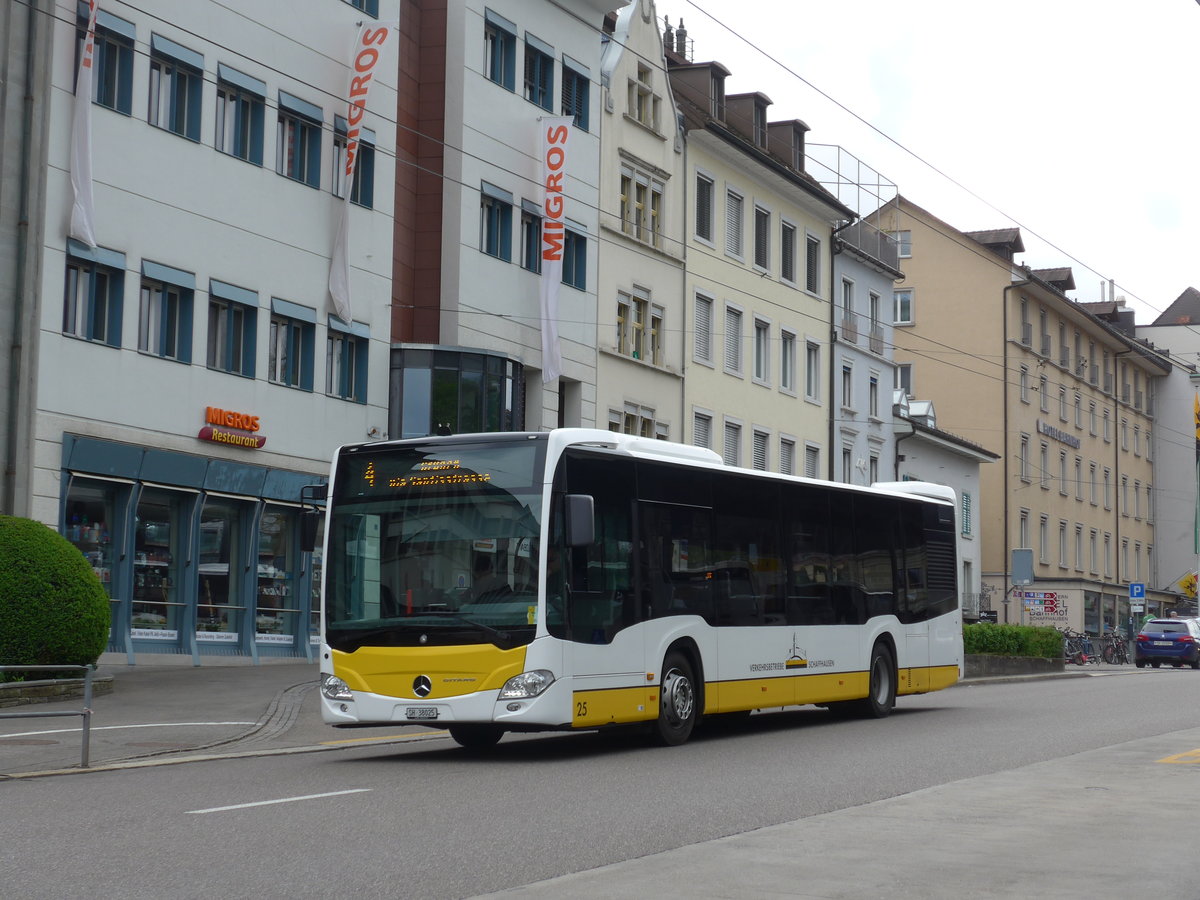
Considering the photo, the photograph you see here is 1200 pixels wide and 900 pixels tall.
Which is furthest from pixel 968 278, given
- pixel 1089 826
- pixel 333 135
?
pixel 1089 826

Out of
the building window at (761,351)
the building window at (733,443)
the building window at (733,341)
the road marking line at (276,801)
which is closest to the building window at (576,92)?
the building window at (733,341)

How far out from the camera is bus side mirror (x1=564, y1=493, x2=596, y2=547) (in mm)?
15711

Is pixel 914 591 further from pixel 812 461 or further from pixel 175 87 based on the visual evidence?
pixel 812 461

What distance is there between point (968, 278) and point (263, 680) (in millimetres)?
46363

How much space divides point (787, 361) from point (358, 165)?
789 inches

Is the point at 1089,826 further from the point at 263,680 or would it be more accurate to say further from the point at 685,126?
the point at 685,126

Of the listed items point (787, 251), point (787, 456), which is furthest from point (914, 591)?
point (787, 251)

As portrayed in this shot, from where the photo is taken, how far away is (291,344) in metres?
32.2

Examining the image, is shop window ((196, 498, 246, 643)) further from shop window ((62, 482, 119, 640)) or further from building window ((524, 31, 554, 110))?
building window ((524, 31, 554, 110))

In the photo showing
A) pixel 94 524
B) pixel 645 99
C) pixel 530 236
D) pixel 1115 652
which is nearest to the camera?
pixel 94 524

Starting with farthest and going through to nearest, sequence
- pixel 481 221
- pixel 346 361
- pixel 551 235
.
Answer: pixel 551 235
pixel 481 221
pixel 346 361

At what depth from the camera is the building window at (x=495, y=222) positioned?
36.7m

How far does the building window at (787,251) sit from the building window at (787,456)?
4.53 metres

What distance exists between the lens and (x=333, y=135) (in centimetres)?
3312
